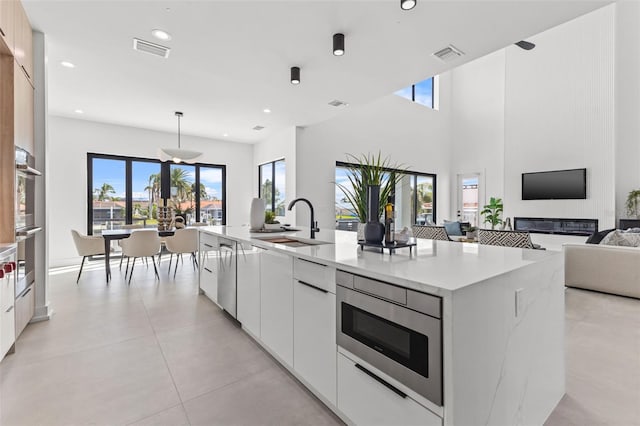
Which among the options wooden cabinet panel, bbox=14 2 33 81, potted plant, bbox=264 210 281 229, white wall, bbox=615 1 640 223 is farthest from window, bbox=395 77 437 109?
wooden cabinet panel, bbox=14 2 33 81

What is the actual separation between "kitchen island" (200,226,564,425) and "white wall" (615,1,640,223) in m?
7.07

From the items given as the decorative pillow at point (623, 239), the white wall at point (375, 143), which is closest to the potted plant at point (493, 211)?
the white wall at point (375, 143)

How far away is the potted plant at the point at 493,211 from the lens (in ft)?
25.2

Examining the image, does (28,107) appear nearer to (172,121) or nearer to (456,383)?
(172,121)

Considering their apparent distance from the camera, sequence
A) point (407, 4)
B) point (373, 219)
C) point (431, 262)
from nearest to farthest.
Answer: point (431, 262), point (373, 219), point (407, 4)

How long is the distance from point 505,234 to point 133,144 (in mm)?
6968

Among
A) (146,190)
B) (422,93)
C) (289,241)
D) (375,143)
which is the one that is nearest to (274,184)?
(375,143)

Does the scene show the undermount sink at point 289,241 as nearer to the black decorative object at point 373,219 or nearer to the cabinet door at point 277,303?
the cabinet door at point 277,303

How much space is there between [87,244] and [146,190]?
242cm

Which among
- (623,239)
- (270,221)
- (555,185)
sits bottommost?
(623,239)

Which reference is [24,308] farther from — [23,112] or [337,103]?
[337,103]

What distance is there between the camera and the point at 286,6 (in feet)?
8.16

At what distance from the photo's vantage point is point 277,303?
201 cm

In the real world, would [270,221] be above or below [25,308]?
above
